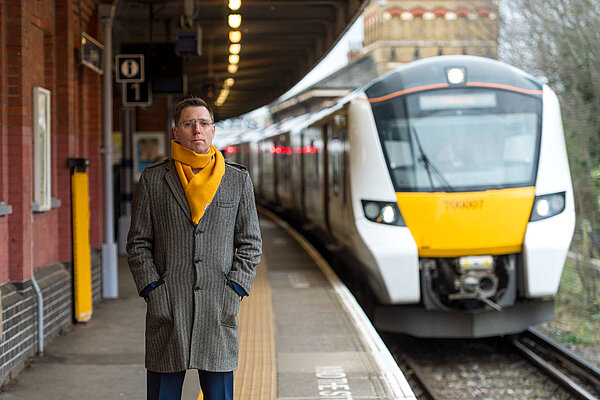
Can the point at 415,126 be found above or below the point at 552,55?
below

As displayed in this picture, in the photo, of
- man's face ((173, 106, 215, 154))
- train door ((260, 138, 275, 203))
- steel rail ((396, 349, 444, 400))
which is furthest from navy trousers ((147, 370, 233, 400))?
train door ((260, 138, 275, 203))

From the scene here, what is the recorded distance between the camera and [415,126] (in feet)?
27.2

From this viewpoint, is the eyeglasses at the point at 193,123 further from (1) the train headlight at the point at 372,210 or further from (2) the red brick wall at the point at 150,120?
(2) the red brick wall at the point at 150,120

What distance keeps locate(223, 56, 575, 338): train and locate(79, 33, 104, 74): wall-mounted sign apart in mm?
2820

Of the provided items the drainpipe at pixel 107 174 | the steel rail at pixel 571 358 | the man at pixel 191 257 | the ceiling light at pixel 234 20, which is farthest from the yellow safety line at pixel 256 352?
the ceiling light at pixel 234 20

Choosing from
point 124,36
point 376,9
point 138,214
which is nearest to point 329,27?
point 124,36

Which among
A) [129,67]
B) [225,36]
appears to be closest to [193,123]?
[129,67]

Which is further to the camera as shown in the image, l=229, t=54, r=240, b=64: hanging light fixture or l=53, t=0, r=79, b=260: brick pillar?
l=229, t=54, r=240, b=64: hanging light fixture

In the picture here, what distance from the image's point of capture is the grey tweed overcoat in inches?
140

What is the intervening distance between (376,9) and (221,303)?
3807cm

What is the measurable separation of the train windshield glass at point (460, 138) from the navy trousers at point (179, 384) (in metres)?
4.72

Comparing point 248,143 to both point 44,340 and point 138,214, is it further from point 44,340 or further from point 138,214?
point 138,214

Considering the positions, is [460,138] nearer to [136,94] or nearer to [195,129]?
[136,94]

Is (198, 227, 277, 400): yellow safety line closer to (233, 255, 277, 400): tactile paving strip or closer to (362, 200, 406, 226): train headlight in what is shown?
(233, 255, 277, 400): tactile paving strip
